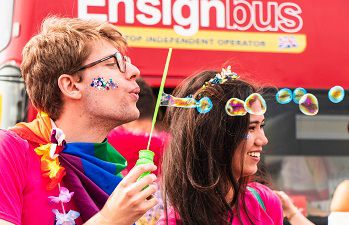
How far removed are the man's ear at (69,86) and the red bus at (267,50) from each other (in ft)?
10.4

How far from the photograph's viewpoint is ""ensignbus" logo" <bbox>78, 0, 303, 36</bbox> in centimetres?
602

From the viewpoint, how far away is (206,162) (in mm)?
2932

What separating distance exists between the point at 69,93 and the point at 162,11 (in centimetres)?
351

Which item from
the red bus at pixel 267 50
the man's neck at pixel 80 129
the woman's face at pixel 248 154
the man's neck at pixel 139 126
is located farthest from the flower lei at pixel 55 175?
the red bus at pixel 267 50

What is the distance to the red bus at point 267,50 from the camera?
19.5ft

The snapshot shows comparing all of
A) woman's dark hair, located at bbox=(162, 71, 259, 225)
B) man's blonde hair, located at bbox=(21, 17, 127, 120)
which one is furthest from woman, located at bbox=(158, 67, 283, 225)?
man's blonde hair, located at bbox=(21, 17, 127, 120)

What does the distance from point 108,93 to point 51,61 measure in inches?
8.7

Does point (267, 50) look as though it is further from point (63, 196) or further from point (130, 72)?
point (63, 196)

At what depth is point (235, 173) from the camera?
2.95 meters

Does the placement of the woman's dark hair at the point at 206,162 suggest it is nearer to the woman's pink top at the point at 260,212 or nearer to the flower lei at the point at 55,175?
the woman's pink top at the point at 260,212

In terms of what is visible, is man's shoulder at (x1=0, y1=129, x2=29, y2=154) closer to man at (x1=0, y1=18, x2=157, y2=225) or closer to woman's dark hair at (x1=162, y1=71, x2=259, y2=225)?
man at (x1=0, y1=18, x2=157, y2=225)

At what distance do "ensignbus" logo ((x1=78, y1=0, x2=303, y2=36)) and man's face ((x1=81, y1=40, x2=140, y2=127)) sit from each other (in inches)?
129

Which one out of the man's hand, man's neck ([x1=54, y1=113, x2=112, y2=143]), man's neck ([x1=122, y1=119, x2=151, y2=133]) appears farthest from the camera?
man's neck ([x1=122, y1=119, x2=151, y2=133])

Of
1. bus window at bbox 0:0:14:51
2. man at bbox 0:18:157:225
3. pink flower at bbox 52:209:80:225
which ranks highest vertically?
bus window at bbox 0:0:14:51
